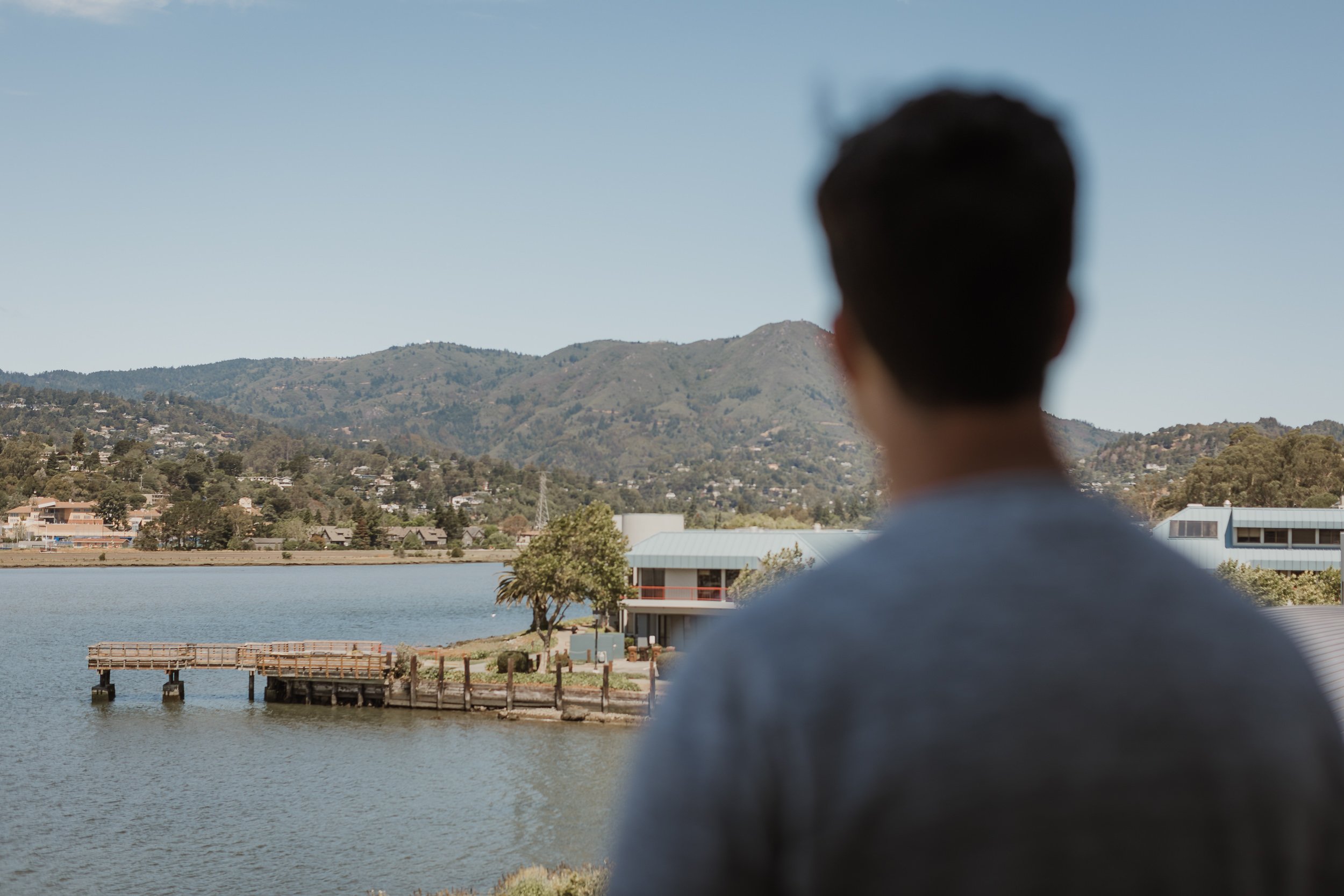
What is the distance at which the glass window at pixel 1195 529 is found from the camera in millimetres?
64438

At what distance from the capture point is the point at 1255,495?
3939 inches

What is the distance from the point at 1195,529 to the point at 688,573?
33.7 meters

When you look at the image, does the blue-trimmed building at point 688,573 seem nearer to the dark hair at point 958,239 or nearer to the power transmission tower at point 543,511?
the dark hair at point 958,239

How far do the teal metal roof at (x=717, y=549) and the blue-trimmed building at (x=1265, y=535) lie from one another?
2333 centimetres

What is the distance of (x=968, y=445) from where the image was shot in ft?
4.49

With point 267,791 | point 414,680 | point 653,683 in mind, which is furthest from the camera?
point 414,680

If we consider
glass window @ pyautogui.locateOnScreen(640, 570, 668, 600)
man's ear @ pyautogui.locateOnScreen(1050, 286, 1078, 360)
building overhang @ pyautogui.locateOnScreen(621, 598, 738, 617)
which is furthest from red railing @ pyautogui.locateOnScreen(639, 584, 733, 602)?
man's ear @ pyautogui.locateOnScreen(1050, 286, 1078, 360)

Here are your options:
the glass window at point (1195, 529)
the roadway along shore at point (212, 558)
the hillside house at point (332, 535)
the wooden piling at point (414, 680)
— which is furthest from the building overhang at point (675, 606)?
the hillside house at point (332, 535)

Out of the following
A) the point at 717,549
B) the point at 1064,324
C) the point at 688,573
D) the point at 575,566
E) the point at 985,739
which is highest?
the point at 1064,324

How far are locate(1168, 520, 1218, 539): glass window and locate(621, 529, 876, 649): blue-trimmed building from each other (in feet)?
84.6

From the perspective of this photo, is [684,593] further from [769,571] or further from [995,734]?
[995,734]

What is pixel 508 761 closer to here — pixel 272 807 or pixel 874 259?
pixel 272 807

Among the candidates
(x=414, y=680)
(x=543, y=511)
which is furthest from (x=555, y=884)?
(x=543, y=511)

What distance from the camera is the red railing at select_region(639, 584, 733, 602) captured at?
47719 mm
